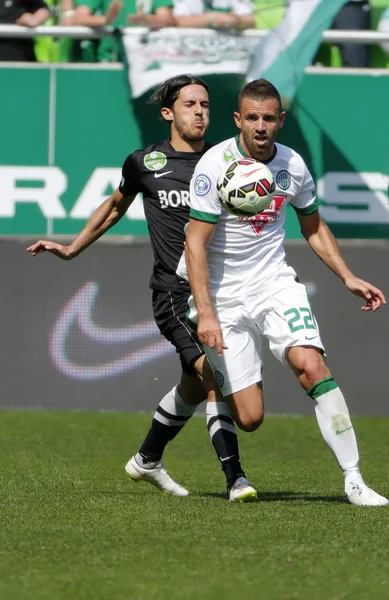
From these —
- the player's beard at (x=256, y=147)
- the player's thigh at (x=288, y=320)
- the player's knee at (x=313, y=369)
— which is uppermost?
the player's beard at (x=256, y=147)

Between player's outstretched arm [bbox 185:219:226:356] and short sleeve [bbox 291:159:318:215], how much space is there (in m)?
0.61

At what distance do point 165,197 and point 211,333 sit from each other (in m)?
1.36

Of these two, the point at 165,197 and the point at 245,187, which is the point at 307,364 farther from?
the point at 165,197

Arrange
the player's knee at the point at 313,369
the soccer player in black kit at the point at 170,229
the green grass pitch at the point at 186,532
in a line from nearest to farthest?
the green grass pitch at the point at 186,532, the player's knee at the point at 313,369, the soccer player in black kit at the point at 170,229

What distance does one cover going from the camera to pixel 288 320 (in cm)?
662

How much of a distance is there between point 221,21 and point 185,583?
9.79 meters

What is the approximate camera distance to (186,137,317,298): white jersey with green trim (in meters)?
6.75

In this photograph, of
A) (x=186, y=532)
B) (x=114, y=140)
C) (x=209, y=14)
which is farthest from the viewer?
(x=114, y=140)

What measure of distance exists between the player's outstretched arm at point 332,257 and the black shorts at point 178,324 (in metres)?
0.83

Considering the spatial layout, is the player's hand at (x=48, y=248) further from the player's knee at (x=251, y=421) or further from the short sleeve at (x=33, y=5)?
the short sleeve at (x=33, y=5)

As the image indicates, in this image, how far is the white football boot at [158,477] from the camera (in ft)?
24.2

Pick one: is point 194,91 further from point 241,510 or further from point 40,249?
point 241,510

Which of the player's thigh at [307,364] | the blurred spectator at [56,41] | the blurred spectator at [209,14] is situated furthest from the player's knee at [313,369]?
the blurred spectator at [56,41]

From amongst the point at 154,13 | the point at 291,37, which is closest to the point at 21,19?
the point at 154,13
